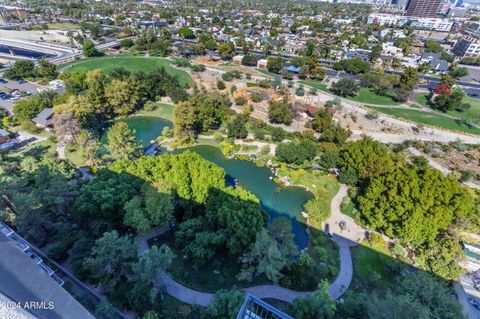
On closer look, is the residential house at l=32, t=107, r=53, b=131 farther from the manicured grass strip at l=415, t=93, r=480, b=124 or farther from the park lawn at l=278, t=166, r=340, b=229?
the manicured grass strip at l=415, t=93, r=480, b=124

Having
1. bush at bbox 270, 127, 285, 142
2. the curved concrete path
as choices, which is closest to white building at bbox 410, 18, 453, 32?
bush at bbox 270, 127, 285, 142

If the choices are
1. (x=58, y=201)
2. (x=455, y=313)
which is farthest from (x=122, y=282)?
(x=455, y=313)

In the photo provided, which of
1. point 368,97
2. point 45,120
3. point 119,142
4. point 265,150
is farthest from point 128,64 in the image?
point 368,97

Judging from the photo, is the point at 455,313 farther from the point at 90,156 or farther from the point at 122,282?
the point at 90,156

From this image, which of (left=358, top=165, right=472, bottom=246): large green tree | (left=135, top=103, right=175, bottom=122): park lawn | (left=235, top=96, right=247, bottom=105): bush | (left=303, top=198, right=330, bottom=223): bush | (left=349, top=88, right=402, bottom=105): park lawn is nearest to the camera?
(left=358, top=165, right=472, bottom=246): large green tree

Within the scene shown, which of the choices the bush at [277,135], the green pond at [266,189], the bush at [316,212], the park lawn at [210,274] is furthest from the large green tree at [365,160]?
the park lawn at [210,274]

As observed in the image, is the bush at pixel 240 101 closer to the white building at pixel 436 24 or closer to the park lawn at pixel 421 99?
the park lawn at pixel 421 99

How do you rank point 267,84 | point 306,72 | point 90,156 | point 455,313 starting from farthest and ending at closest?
A: point 306,72, point 267,84, point 90,156, point 455,313
